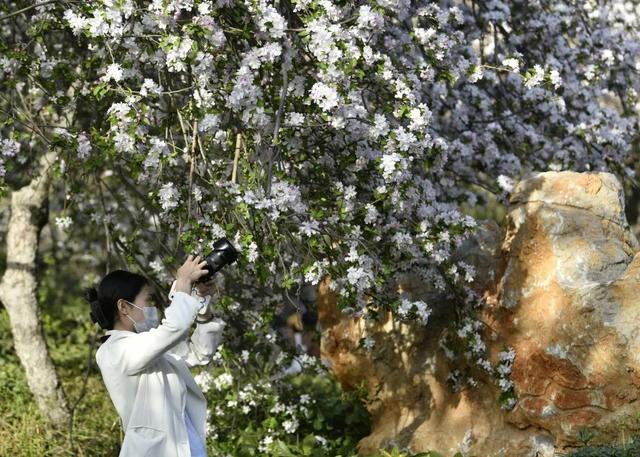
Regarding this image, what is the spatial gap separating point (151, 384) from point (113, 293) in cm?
41

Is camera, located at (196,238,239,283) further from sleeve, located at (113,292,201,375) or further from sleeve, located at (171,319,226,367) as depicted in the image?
sleeve, located at (171,319,226,367)

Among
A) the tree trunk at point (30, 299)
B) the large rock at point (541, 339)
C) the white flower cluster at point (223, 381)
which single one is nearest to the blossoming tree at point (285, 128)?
the large rock at point (541, 339)

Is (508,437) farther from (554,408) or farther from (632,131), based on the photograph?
(632,131)

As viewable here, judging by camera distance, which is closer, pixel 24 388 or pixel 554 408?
pixel 554 408

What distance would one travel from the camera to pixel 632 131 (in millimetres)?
7777

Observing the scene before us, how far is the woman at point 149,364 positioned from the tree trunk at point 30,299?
3.57m

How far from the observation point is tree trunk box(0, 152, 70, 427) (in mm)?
7758

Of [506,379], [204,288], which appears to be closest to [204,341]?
[204,288]

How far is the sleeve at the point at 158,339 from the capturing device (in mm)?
3932

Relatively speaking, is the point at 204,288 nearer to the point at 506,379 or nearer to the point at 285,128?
the point at 285,128

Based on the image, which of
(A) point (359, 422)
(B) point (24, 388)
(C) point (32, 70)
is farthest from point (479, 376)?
(B) point (24, 388)

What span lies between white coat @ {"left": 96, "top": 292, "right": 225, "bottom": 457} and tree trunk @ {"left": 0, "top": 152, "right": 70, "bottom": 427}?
371cm

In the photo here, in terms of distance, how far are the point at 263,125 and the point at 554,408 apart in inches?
89.4

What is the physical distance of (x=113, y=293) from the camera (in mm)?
4250
